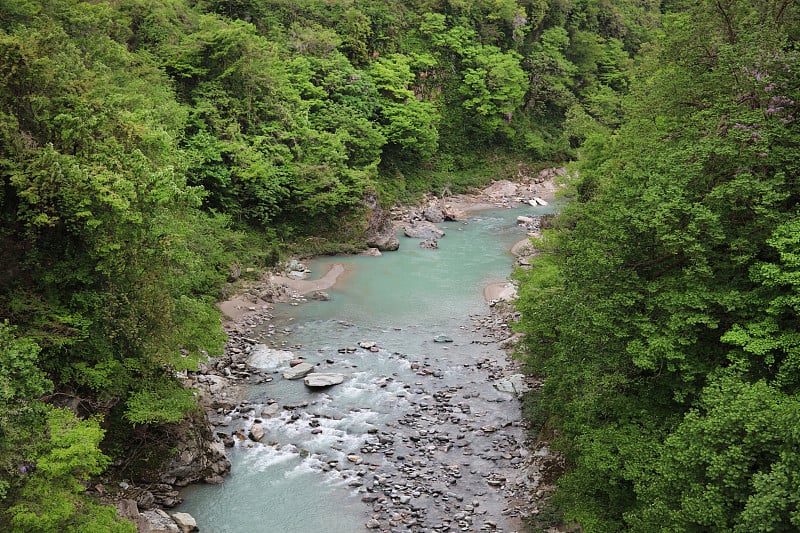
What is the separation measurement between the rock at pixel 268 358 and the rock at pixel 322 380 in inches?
60.5

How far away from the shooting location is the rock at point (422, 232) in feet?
117

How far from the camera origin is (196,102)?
28.7m

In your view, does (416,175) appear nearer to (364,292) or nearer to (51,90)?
(364,292)

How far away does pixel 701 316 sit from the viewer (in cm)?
909

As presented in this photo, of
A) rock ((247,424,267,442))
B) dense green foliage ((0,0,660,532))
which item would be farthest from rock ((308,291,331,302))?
rock ((247,424,267,442))

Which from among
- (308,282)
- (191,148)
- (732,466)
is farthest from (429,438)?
(191,148)

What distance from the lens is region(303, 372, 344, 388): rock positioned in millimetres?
19078

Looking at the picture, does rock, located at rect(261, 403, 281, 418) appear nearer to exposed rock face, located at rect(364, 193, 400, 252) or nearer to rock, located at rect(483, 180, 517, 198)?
exposed rock face, located at rect(364, 193, 400, 252)

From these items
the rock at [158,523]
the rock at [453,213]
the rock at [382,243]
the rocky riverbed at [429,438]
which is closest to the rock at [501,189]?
the rock at [453,213]

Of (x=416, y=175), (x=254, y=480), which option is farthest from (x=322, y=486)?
(x=416, y=175)

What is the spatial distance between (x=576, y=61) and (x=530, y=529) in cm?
5153

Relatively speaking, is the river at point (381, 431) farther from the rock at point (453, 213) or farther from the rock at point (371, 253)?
the rock at point (453, 213)

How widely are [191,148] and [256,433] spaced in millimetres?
15336

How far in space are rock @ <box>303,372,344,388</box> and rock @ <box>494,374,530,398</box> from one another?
528 cm
